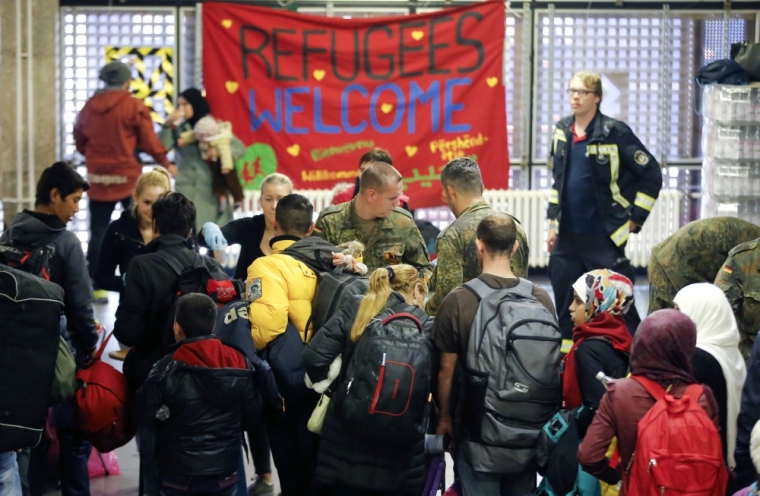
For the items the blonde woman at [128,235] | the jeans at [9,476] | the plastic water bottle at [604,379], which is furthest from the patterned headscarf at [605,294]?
the blonde woman at [128,235]

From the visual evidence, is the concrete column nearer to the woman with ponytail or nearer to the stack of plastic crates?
the stack of plastic crates

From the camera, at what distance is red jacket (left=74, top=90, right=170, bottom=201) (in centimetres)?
959

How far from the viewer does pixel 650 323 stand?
3.81 m

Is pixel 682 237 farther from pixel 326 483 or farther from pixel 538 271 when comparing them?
pixel 538 271

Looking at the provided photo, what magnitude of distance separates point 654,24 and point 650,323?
7.70 metres

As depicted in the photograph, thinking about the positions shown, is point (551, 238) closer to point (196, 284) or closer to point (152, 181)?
point (152, 181)

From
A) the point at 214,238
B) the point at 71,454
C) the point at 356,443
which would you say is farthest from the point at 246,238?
the point at 356,443

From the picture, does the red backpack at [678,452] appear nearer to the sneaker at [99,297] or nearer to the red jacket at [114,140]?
the red jacket at [114,140]

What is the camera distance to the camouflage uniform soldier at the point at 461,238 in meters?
5.20

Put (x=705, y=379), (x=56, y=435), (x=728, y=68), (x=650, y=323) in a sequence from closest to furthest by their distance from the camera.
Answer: (x=650, y=323) → (x=705, y=379) → (x=56, y=435) → (x=728, y=68)

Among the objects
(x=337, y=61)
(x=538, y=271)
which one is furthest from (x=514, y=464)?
(x=538, y=271)

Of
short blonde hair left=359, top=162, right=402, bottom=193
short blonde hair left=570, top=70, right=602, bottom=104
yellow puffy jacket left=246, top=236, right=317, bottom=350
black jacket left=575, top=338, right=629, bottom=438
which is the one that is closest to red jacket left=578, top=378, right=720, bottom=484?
black jacket left=575, top=338, right=629, bottom=438

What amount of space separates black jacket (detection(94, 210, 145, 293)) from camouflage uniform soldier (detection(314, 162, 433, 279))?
1.04 metres

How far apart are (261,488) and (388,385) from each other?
161cm
